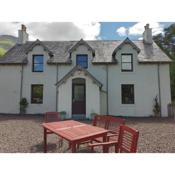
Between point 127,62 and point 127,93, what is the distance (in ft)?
9.31

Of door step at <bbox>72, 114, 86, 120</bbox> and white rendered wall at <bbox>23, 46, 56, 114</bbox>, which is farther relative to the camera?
white rendered wall at <bbox>23, 46, 56, 114</bbox>

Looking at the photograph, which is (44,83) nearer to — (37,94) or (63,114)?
(37,94)

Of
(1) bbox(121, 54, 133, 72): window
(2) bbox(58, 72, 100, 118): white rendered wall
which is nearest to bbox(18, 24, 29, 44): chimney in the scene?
(2) bbox(58, 72, 100, 118): white rendered wall

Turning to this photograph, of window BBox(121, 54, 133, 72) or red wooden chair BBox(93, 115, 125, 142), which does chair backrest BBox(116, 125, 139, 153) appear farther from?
window BBox(121, 54, 133, 72)

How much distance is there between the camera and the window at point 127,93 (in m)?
16.3

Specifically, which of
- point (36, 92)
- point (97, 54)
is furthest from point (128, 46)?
point (36, 92)

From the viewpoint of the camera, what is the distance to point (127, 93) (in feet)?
53.8

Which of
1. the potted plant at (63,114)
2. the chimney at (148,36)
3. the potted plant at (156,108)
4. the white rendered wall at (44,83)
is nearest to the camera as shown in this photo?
the potted plant at (63,114)

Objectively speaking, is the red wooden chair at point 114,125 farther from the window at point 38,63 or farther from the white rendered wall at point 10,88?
the white rendered wall at point 10,88

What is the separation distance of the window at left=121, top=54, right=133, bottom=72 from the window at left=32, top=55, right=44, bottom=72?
7.56 meters

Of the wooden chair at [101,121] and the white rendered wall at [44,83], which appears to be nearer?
the wooden chair at [101,121]

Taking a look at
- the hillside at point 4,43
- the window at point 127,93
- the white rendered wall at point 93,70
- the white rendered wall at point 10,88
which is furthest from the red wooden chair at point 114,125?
the hillside at point 4,43

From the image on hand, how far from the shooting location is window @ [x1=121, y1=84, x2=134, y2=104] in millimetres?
16281
